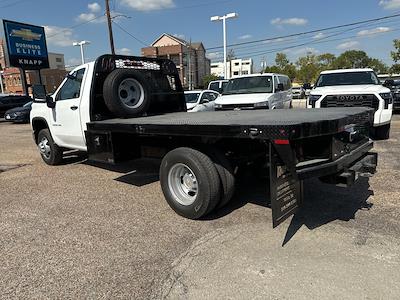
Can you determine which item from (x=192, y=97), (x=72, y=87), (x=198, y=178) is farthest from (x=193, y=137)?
(x=192, y=97)

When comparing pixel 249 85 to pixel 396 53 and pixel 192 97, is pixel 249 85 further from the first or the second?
pixel 396 53

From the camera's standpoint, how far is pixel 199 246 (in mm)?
3643

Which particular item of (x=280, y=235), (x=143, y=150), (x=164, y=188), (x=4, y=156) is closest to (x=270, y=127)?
(x=280, y=235)

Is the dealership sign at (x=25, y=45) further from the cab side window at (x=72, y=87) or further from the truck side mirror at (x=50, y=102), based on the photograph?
the cab side window at (x=72, y=87)

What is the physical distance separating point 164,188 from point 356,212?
96.0 inches

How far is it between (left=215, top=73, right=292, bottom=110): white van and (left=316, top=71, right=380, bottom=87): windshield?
1.54 m

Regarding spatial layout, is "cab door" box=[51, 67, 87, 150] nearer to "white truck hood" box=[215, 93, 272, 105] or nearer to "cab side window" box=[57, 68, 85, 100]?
"cab side window" box=[57, 68, 85, 100]

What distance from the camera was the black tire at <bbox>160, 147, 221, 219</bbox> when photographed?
13.1 ft

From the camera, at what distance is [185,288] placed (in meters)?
2.92

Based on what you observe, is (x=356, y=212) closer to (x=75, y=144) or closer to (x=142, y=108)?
(x=142, y=108)

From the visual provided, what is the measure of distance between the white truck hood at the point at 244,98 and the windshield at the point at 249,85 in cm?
50

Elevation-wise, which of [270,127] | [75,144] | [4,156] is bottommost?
[4,156]

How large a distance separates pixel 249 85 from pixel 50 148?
715 centimetres

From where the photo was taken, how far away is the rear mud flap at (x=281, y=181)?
3.26 meters
